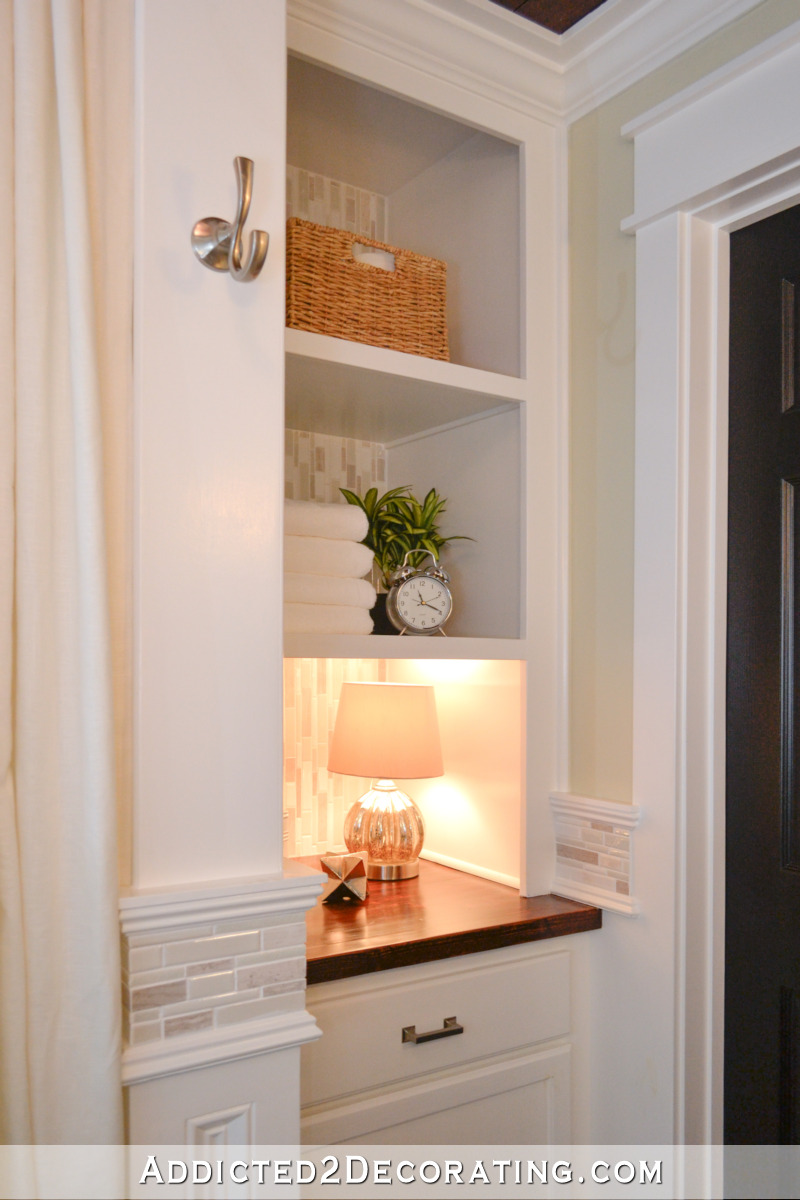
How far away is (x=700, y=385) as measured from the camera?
4.83 feet

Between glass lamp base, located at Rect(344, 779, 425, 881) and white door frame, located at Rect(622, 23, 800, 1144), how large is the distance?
473 mm

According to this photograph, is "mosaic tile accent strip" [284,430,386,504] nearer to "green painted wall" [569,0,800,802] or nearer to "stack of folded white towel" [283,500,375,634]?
"stack of folded white towel" [283,500,375,634]

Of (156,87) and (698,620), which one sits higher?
(156,87)

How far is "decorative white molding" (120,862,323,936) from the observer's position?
1036 mm

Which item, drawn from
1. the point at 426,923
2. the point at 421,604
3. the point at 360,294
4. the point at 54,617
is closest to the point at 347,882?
the point at 426,923

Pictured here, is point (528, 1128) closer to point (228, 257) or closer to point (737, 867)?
point (737, 867)

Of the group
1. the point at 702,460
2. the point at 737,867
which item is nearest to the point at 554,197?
the point at 702,460

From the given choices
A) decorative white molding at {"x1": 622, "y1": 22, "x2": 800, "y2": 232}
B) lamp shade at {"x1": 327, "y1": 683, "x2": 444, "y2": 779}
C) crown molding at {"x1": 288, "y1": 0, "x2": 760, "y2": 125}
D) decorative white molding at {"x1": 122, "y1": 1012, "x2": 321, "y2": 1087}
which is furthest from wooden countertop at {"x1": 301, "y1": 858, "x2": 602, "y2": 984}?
crown molding at {"x1": 288, "y1": 0, "x2": 760, "y2": 125}

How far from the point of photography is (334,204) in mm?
1984

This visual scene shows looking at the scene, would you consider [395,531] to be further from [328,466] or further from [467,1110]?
[467,1110]

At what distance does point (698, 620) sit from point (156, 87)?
1.08 m

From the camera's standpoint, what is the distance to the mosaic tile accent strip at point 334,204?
192cm

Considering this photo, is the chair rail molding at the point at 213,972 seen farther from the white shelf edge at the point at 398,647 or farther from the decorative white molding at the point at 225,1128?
the white shelf edge at the point at 398,647

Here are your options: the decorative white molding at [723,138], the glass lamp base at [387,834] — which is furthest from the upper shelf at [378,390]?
the glass lamp base at [387,834]
